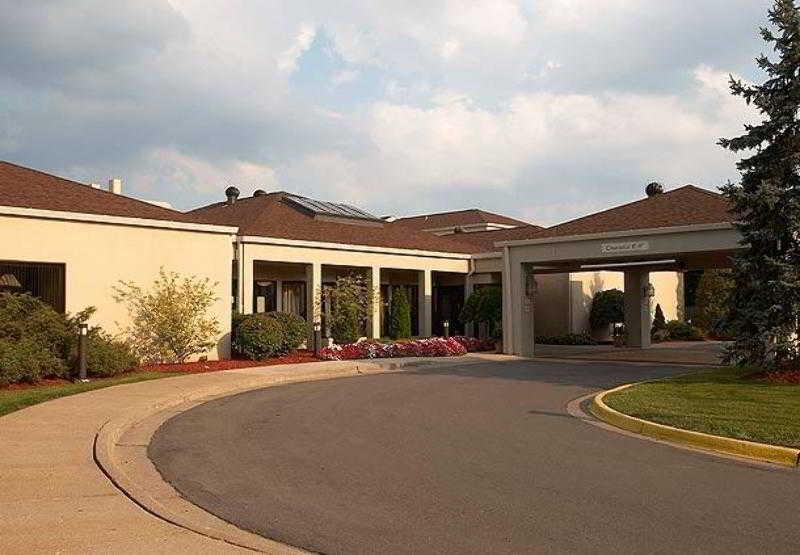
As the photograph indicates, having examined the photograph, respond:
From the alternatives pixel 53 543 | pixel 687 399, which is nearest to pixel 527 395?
pixel 687 399

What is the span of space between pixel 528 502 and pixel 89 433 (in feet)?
20.3

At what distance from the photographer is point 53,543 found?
19.4 feet

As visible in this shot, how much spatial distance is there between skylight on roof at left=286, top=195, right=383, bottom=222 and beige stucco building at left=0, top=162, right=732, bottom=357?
8 cm

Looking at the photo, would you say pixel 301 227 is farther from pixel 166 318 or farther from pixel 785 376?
pixel 785 376

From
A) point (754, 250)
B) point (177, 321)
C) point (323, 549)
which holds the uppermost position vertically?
point (754, 250)

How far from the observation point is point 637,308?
33.8m

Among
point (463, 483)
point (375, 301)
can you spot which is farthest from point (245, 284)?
point (463, 483)

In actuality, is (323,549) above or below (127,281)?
below

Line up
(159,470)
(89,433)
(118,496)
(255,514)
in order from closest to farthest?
(255,514) → (118,496) → (159,470) → (89,433)

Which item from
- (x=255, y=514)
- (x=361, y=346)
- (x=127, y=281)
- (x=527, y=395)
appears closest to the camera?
(x=255, y=514)

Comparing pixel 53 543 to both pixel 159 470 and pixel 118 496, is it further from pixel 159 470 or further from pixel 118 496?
pixel 159 470

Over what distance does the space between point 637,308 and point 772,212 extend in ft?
56.4

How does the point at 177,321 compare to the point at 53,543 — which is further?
the point at 177,321

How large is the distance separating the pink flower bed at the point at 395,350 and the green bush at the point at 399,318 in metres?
4.08
